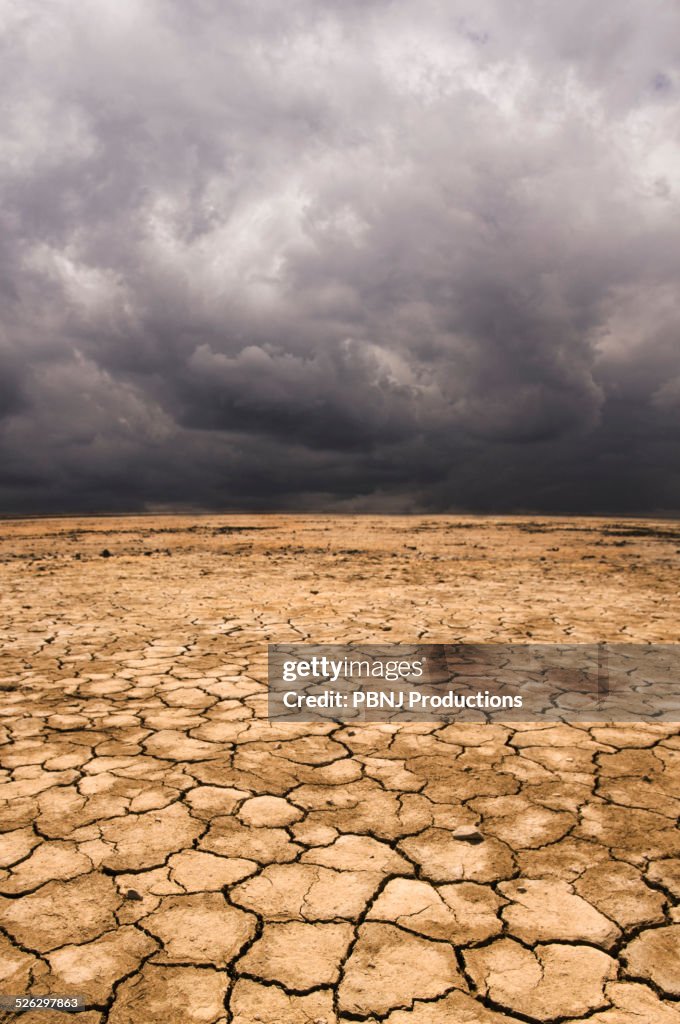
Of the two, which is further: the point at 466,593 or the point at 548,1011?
the point at 466,593

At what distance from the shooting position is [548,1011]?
1.50m

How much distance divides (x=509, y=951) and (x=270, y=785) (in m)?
1.30

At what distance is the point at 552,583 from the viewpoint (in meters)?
9.76

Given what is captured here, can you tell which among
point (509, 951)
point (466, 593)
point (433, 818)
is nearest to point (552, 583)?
point (466, 593)

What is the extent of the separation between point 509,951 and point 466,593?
279 inches

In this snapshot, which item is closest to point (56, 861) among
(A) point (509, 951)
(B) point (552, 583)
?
(A) point (509, 951)

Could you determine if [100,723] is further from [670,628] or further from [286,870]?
[670,628]

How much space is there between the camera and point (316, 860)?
2.13m

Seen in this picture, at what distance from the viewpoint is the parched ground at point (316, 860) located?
1576 mm

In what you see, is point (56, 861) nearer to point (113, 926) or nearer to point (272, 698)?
point (113, 926)

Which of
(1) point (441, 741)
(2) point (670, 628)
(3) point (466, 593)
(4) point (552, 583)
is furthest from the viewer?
(4) point (552, 583)

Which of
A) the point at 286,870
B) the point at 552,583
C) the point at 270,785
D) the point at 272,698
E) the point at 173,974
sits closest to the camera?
the point at 173,974

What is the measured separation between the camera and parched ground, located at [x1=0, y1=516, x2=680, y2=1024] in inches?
62.1

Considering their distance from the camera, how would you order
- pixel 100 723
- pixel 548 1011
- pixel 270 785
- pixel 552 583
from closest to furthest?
pixel 548 1011 < pixel 270 785 < pixel 100 723 < pixel 552 583
